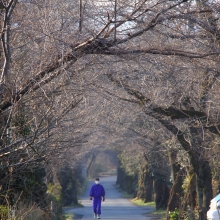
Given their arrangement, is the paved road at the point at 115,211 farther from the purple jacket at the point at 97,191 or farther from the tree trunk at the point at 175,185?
the purple jacket at the point at 97,191

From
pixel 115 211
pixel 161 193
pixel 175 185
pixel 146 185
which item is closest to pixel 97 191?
pixel 175 185

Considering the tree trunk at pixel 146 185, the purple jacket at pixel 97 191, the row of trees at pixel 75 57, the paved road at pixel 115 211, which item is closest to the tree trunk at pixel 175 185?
the paved road at pixel 115 211

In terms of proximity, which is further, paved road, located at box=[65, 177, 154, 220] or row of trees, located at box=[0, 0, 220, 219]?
paved road, located at box=[65, 177, 154, 220]

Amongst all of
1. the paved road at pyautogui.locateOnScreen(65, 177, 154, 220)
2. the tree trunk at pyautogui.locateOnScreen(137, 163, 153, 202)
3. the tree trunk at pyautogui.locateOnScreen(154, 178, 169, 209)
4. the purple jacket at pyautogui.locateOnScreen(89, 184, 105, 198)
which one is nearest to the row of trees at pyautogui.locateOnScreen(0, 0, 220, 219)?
the purple jacket at pyautogui.locateOnScreen(89, 184, 105, 198)

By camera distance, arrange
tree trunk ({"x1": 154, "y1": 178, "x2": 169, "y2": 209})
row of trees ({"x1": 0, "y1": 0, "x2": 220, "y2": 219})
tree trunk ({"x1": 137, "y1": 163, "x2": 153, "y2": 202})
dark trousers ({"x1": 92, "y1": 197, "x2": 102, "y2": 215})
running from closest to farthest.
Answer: row of trees ({"x1": 0, "y1": 0, "x2": 220, "y2": 219}) → dark trousers ({"x1": 92, "y1": 197, "x2": 102, "y2": 215}) → tree trunk ({"x1": 154, "y1": 178, "x2": 169, "y2": 209}) → tree trunk ({"x1": 137, "y1": 163, "x2": 153, "y2": 202})

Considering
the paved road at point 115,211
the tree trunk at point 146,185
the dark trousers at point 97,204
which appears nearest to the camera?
the dark trousers at point 97,204

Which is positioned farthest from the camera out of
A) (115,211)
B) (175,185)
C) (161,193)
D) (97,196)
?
(161,193)

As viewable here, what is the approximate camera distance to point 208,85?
15250 millimetres

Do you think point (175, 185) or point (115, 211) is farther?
point (115, 211)

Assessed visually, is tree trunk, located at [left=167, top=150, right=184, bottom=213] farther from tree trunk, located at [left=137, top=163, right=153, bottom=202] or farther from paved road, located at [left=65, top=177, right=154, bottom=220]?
tree trunk, located at [left=137, top=163, right=153, bottom=202]

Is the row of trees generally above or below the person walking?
above

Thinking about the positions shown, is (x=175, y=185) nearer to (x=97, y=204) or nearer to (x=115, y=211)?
(x=97, y=204)

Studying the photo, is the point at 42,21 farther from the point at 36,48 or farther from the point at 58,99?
the point at 58,99

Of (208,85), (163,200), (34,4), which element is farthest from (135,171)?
(34,4)
